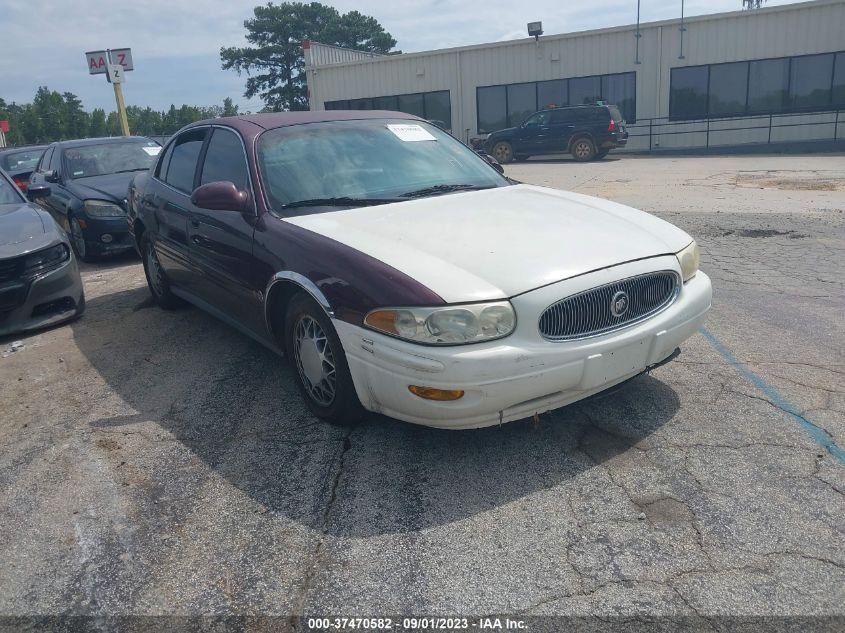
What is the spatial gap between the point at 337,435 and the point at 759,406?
2.26 meters

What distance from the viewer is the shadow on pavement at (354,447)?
10.1 feet

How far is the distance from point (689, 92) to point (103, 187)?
21.5 meters

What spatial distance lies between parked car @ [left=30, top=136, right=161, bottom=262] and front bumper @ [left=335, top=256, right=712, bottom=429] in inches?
251

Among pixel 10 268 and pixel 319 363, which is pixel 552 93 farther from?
pixel 319 363

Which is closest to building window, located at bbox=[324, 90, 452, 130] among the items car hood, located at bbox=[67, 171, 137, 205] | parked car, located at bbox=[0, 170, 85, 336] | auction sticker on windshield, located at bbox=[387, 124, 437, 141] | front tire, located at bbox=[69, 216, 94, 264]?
car hood, located at bbox=[67, 171, 137, 205]

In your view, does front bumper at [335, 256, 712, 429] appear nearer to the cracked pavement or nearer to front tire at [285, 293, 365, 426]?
front tire at [285, 293, 365, 426]

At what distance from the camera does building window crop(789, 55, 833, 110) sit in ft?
76.2

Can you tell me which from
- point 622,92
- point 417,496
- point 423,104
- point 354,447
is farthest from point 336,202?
point 423,104

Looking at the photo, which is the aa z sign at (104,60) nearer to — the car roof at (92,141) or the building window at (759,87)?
the car roof at (92,141)

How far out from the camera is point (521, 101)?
2745cm

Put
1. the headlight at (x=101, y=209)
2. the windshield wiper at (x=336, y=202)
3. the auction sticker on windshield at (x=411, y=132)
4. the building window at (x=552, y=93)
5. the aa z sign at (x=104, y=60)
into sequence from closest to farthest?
the windshield wiper at (x=336, y=202) < the auction sticker on windshield at (x=411, y=132) < the headlight at (x=101, y=209) < the aa z sign at (x=104, y=60) < the building window at (x=552, y=93)

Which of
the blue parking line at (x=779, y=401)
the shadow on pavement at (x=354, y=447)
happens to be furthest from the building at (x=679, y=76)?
the shadow on pavement at (x=354, y=447)

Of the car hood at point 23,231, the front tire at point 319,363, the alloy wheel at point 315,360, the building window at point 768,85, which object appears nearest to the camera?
the front tire at point 319,363

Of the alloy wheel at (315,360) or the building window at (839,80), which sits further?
the building window at (839,80)
